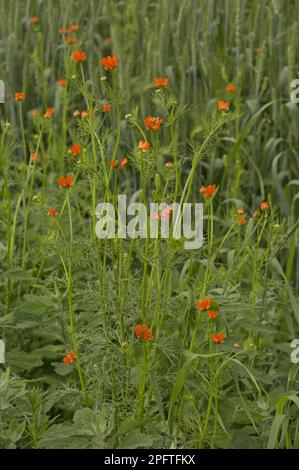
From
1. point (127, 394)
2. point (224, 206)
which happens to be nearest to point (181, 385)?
point (127, 394)

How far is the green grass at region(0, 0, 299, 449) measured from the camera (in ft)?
6.72

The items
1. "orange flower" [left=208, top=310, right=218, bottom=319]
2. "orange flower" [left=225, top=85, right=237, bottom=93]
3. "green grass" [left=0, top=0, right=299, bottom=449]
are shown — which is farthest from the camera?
"orange flower" [left=225, top=85, right=237, bottom=93]

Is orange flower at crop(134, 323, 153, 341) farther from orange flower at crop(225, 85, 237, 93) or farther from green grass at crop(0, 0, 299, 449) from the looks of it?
orange flower at crop(225, 85, 237, 93)

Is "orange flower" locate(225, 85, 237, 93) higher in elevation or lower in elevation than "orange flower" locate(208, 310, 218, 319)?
higher

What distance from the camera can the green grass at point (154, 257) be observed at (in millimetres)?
2047

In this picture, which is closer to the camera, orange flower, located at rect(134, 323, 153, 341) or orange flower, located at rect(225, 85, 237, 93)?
orange flower, located at rect(134, 323, 153, 341)

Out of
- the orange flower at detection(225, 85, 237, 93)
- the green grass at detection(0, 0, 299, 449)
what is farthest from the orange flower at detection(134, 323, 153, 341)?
the orange flower at detection(225, 85, 237, 93)

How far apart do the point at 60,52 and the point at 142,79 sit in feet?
2.08

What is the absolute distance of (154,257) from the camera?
2.00m

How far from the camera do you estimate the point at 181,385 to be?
1.96 metres

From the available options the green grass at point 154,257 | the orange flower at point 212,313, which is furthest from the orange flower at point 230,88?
the orange flower at point 212,313

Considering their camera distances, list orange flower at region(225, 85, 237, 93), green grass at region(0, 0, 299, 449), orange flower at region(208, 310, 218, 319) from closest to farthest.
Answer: orange flower at region(208, 310, 218, 319) → green grass at region(0, 0, 299, 449) → orange flower at region(225, 85, 237, 93)
